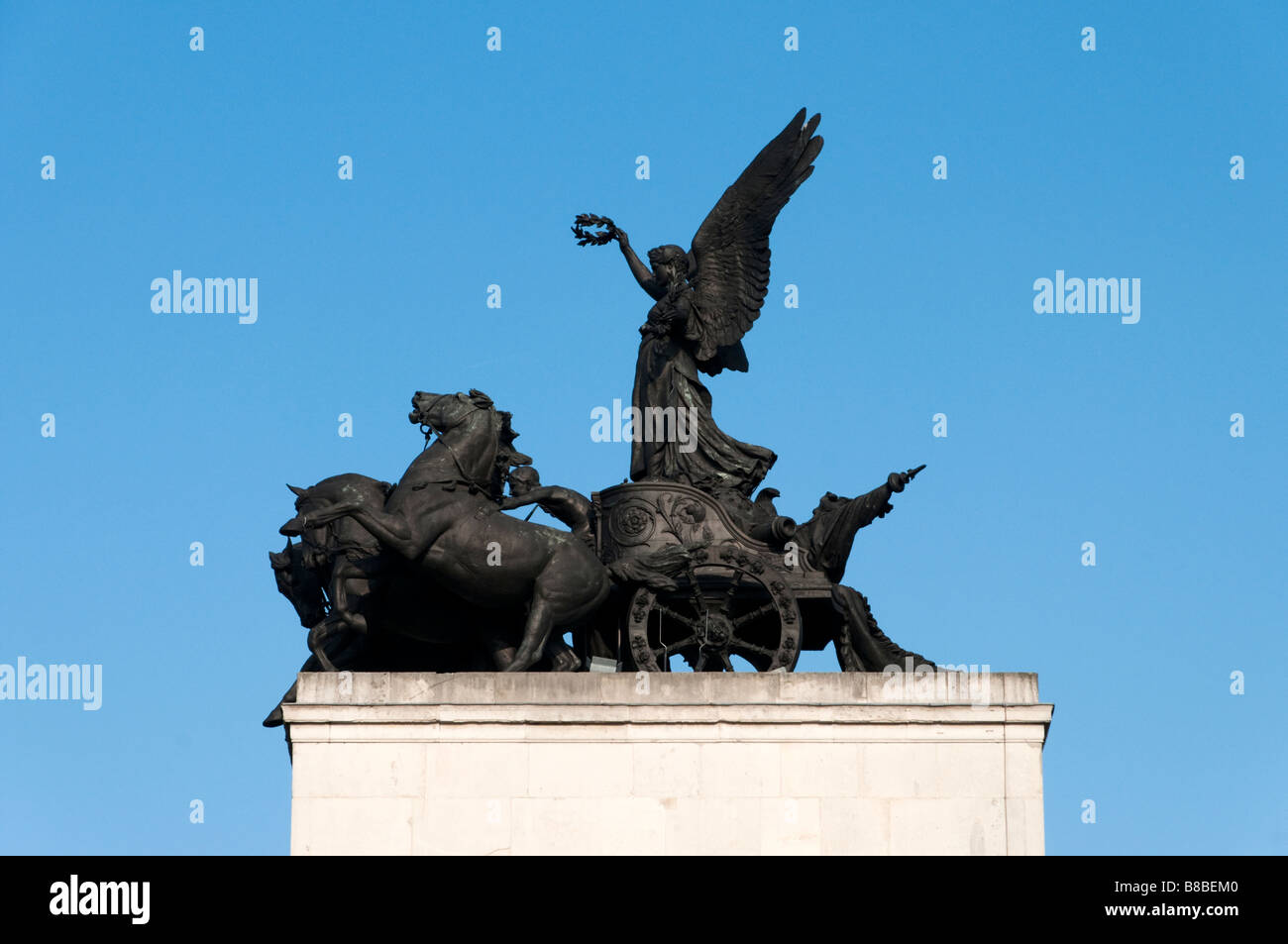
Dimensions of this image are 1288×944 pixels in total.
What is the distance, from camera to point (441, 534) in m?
24.1

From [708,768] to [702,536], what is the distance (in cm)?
225

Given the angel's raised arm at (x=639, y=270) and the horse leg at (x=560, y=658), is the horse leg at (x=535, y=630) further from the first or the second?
the angel's raised arm at (x=639, y=270)

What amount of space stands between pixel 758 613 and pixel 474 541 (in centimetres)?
256

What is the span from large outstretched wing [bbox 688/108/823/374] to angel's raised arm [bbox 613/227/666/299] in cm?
Result: 36

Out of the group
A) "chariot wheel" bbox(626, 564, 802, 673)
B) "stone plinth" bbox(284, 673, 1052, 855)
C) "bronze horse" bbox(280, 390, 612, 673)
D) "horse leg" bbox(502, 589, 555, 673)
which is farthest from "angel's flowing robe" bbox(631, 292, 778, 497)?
"stone plinth" bbox(284, 673, 1052, 855)

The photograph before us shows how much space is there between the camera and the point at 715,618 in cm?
2486

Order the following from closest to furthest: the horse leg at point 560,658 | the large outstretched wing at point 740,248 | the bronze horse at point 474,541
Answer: the bronze horse at point 474,541 → the horse leg at point 560,658 → the large outstretched wing at point 740,248

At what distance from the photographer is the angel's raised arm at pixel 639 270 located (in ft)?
87.6

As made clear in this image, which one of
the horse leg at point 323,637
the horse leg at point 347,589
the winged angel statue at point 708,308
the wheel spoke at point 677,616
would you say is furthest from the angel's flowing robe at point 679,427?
the horse leg at point 323,637

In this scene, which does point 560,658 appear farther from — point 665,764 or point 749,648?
point 749,648

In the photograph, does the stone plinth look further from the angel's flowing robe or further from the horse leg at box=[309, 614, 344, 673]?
the angel's flowing robe

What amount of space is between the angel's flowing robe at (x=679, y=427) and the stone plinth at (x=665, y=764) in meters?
2.47
